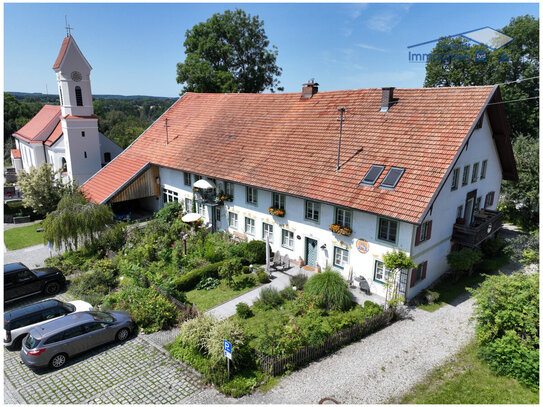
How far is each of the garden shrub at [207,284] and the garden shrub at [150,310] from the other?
8.95 ft

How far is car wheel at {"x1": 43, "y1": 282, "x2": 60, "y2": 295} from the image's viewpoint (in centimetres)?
1867

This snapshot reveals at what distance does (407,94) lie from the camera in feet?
69.4

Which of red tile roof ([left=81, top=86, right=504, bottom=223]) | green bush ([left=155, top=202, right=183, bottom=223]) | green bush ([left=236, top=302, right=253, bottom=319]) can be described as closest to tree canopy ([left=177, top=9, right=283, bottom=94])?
red tile roof ([left=81, top=86, right=504, bottom=223])

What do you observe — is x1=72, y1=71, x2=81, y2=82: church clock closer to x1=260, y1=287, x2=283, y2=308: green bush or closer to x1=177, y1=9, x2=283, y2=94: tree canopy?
x1=177, y1=9, x2=283, y2=94: tree canopy

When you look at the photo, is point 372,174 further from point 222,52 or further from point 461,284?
point 222,52

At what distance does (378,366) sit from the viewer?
13.2 meters

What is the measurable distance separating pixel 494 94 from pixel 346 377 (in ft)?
50.0

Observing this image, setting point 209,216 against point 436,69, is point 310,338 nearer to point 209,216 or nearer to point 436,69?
point 209,216

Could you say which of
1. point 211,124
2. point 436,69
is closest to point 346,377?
point 211,124

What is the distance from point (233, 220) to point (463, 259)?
13.4m

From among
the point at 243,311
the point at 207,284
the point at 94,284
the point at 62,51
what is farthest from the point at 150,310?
the point at 62,51

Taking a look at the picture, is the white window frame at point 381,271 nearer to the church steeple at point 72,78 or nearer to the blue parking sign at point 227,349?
the blue parking sign at point 227,349

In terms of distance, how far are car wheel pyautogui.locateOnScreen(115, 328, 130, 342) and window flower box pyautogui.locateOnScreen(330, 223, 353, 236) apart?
10244 millimetres

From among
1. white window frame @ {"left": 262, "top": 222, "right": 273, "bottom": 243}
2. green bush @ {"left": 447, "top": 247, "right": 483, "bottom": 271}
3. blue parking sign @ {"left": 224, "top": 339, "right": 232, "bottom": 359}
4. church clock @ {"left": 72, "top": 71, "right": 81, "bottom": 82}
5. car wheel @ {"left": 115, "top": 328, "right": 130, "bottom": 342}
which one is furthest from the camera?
church clock @ {"left": 72, "top": 71, "right": 81, "bottom": 82}
